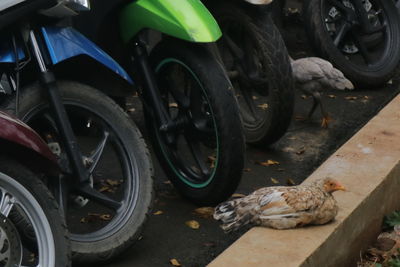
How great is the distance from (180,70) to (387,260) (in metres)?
1.64

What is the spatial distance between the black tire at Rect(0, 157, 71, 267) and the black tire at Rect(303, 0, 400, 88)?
511cm

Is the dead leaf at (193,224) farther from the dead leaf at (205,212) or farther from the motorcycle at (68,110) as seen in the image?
the motorcycle at (68,110)

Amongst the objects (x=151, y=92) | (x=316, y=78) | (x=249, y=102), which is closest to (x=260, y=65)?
(x=249, y=102)

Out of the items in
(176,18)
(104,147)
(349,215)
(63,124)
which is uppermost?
(176,18)

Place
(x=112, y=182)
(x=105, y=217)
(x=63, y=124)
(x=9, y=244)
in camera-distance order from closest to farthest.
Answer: (x=9, y=244), (x=63, y=124), (x=105, y=217), (x=112, y=182)

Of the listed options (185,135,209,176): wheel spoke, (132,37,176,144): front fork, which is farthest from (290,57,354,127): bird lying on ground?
(132,37,176,144): front fork

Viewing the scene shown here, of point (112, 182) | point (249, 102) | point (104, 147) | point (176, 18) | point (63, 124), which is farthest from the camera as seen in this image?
point (249, 102)

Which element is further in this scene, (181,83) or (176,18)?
(181,83)

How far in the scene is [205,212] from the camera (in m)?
5.62

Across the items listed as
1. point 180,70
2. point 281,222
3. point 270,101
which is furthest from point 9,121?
point 270,101

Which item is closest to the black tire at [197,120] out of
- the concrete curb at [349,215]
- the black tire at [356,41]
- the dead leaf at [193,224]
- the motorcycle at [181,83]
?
the motorcycle at [181,83]

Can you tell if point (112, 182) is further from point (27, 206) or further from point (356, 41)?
point (356, 41)

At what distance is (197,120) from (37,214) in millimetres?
1854

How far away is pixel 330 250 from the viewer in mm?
4543
